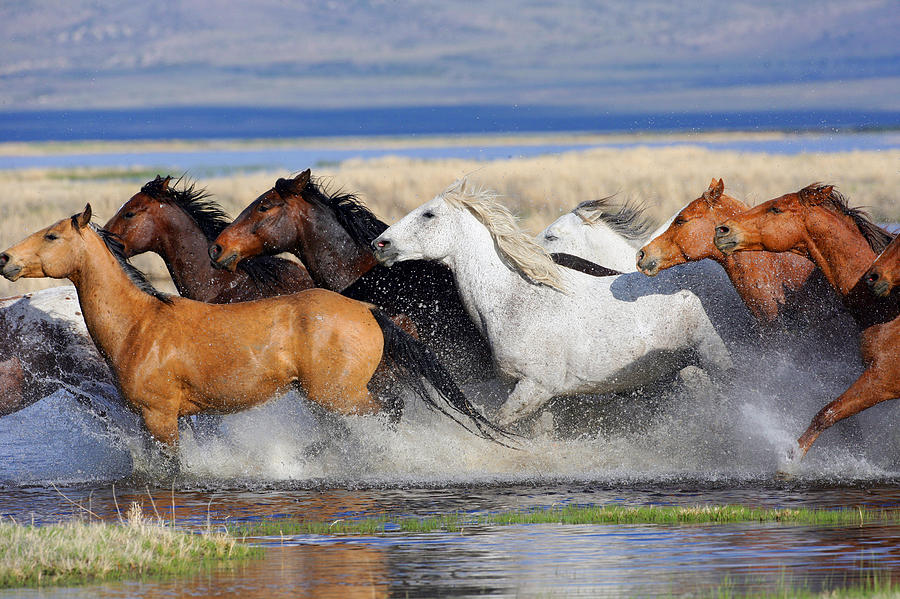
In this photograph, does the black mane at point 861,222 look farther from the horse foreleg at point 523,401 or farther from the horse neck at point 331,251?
the horse neck at point 331,251

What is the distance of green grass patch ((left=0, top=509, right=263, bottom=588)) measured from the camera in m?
5.55

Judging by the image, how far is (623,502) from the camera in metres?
7.18

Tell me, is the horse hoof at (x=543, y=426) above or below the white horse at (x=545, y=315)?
below

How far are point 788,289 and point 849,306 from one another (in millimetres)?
424

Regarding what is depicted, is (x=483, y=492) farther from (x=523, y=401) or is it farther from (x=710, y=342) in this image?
(x=710, y=342)

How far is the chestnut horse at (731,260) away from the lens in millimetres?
7922

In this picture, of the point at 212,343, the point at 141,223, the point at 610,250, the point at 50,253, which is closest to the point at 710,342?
the point at 610,250

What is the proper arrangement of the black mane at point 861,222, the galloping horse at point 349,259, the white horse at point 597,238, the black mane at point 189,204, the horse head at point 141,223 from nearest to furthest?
1. the black mane at point 861,222
2. the galloping horse at point 349,259
3. the horse head at point 141,223
4. the black mane at point 189,204
5. the white horse at point 597,238

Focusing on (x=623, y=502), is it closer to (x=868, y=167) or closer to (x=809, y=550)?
(x=809, y=550)

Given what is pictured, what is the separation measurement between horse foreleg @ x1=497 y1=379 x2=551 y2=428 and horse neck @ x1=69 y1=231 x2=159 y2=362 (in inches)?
88.9

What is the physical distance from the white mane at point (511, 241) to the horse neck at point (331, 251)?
1.01m

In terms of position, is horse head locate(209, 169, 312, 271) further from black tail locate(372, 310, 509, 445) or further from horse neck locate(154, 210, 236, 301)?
black tail locate(372, 310, 509, 445)

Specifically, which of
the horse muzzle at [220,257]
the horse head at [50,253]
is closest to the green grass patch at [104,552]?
the horse head at [50,253]

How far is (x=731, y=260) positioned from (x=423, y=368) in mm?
1939
